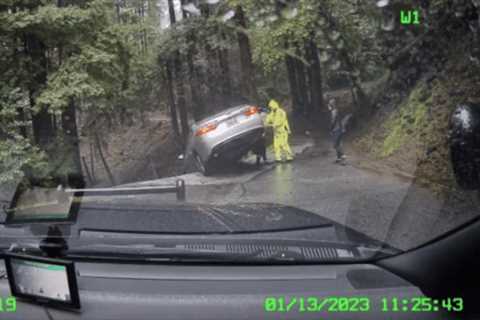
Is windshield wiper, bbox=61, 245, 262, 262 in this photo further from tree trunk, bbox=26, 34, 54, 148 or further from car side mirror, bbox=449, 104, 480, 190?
car side mirror, bbox=449, 104, 480, 190

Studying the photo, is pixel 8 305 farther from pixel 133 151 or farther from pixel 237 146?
pixel 237 146

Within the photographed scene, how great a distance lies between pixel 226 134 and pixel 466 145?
1.40 meters

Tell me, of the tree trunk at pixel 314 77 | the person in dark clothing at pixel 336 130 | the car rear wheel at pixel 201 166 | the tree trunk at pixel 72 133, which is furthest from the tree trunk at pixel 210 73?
the tree trunk at pixel 72 133

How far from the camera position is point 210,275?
2928 mm

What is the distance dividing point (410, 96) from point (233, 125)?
3.53 ft

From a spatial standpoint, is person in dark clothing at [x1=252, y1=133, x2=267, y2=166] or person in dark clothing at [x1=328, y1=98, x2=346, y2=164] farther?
person in dark clothing at [x1=252, y1=133, x2=267, y2=166]

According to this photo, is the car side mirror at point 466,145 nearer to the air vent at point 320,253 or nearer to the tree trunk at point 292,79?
the air vent at point 320,253

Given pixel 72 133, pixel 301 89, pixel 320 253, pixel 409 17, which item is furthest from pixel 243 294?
pixel 409 17

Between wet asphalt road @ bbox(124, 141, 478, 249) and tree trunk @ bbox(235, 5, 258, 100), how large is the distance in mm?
442

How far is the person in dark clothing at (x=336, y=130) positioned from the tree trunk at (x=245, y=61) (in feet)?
1.56

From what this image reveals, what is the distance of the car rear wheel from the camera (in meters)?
3.50

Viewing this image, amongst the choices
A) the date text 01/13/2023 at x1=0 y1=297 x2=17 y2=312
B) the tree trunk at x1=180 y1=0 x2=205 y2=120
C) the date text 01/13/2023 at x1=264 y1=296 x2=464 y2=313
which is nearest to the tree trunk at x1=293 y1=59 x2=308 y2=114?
Result: the tree trunk at x1=180 y1=0 x2=205 y2=120

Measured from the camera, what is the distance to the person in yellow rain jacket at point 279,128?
3379 millimetres

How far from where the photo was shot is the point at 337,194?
3.40 meters
